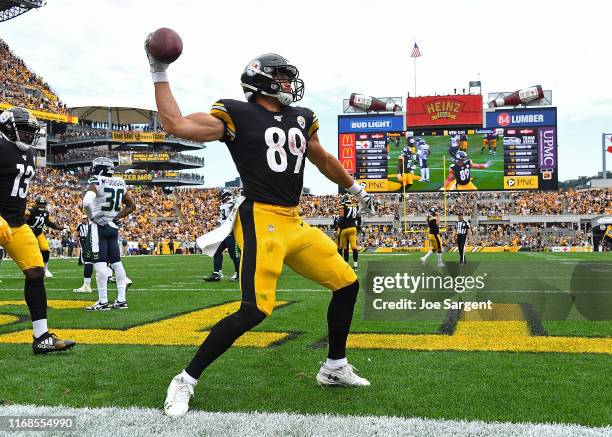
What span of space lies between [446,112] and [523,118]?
15.7 ft

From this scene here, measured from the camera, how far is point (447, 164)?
1470 inches

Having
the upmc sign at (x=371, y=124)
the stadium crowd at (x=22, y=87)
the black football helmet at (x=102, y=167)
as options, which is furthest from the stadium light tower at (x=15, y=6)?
the black football helmet at (x=102, y=167)

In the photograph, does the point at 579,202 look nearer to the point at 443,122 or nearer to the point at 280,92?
the point at 443,122

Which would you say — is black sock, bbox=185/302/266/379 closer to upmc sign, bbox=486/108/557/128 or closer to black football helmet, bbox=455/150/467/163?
black football helmet, bbox=455/150/467/163

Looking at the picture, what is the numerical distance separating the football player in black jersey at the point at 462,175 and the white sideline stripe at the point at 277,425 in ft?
115

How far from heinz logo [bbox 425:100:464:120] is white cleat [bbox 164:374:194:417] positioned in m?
37.1

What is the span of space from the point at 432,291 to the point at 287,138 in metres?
6.55

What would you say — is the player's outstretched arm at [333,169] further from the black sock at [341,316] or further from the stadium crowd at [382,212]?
the stadium crowd at [382,212]

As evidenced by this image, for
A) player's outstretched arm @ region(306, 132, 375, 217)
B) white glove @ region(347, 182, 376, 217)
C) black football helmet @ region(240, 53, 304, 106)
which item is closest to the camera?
black football helmet @ region(240, 53, 304, 106)

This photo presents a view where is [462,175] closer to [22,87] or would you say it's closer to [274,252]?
[274,252]

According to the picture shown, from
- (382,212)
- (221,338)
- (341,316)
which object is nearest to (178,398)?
(221,338)

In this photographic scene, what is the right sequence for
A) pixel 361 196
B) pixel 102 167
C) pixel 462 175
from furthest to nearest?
pixel 462 175
pixel 102 167
pixel 361 196

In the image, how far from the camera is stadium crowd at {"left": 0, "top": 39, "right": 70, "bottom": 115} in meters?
45.6

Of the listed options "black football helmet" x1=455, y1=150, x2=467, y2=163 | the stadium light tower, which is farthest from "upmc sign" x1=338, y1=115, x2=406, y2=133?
the stadium light tower
